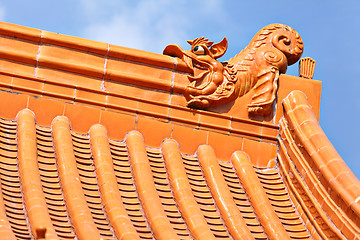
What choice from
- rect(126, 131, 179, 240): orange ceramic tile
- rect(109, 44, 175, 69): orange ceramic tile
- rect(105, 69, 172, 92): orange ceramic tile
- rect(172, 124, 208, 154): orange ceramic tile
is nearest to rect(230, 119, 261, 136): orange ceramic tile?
rect(172, 124, 208, 154): orange ceramic tile

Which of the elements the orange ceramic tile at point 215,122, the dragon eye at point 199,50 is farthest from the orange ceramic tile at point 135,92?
the dragon eye at point 199,50

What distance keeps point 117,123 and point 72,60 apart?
3.29ft

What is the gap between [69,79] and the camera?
12.8m

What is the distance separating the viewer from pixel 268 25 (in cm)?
1379

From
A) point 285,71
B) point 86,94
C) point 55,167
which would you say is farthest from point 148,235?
point 285,71

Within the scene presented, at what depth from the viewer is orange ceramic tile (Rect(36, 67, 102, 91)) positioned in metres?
12.7

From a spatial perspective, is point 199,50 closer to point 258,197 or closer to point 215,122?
point 215,122

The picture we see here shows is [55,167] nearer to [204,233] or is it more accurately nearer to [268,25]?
[204,233]

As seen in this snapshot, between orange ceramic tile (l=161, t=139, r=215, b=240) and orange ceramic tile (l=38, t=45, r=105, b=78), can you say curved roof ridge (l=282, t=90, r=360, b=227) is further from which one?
orange ceramic tile (l=38, t=45, r=105, b=78)

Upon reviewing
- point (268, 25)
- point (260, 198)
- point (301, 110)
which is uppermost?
point (268, 25)

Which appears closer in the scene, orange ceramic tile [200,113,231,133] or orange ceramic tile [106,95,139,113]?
orange ceramic tile [106,95,139,113]

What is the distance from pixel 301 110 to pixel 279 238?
2.16 metres

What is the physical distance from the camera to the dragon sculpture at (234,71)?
1309 centimetres

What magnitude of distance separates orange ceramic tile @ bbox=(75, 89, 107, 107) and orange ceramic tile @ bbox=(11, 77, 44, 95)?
18.5 inches
